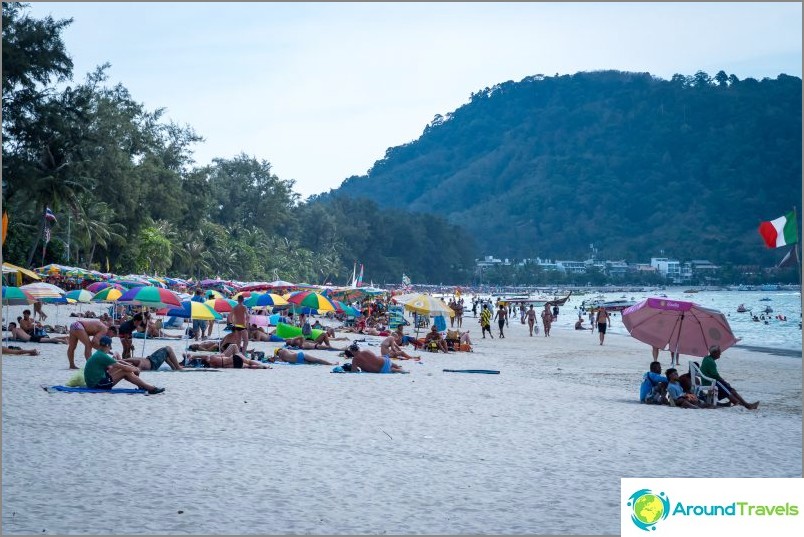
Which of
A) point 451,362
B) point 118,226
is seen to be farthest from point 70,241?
point 451,362

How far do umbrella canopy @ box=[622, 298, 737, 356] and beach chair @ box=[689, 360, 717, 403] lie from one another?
181 centimetres

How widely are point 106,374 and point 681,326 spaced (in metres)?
8.98

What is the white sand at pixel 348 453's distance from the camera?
6527mm

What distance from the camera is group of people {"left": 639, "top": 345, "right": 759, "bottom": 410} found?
13.3 m

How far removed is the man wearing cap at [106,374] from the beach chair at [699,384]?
7380 millimetres

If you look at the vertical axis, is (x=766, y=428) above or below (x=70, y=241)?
below

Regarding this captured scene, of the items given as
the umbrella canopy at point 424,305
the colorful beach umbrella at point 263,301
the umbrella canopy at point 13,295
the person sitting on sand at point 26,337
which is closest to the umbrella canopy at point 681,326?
the umbrella canopy at point 424,305

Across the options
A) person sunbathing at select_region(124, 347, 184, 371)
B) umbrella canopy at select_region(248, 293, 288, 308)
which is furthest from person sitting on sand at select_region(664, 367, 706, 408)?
umbrella canopy at select_region(248, 293, 288, 308)

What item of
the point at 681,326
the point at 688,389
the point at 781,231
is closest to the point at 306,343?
the point at 681,326

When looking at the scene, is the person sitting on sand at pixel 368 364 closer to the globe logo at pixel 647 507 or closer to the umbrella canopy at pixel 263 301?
the umbrella canopy at pixel 263 301

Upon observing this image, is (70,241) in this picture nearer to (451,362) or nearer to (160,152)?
(160,152)

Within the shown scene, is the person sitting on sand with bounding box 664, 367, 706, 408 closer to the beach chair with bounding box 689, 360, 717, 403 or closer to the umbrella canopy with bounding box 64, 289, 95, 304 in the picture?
the beach chair with bounding box 689, 360, 717, 403

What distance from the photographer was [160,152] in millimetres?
68188

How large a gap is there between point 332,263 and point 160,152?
56.1 metres
